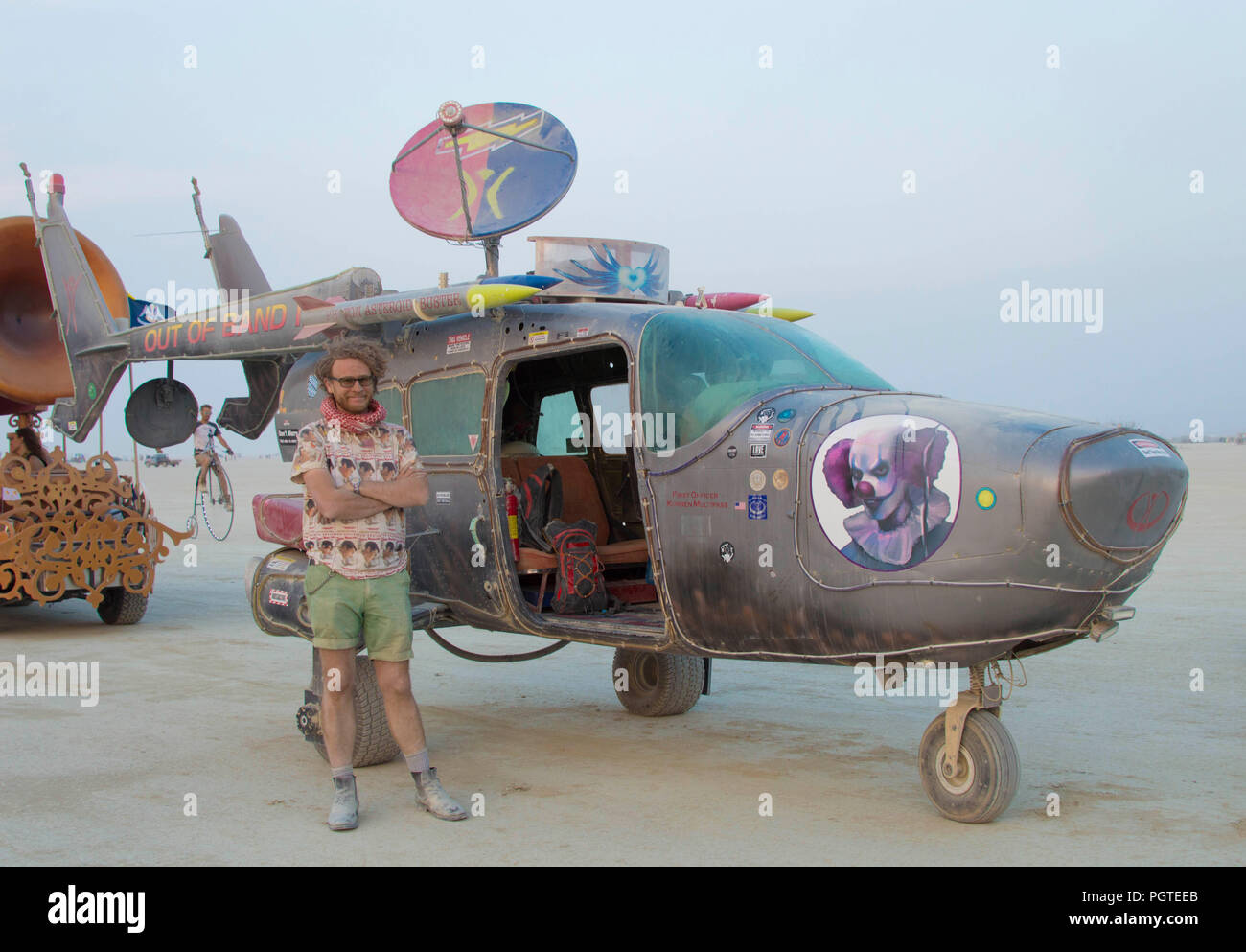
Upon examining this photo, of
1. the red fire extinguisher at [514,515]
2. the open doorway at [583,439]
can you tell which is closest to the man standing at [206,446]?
the open doorway at [583,439]

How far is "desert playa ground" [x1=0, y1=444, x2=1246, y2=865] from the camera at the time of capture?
15.5 feet

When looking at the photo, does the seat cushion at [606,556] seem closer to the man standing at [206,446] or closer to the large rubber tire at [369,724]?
the large rubber tire at [369,724]

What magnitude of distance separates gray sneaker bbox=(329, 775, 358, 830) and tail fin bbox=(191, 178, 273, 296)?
259 inches

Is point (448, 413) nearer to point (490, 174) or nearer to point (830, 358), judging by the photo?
point (490, 174)

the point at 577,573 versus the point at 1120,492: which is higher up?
the point at 1120,492

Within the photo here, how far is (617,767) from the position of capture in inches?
242

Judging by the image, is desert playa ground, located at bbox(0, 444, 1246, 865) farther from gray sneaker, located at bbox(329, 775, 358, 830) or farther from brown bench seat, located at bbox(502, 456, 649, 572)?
brown bench seat, located at bbox(502, 456, 649, 572)

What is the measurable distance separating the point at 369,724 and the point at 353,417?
1.86 m

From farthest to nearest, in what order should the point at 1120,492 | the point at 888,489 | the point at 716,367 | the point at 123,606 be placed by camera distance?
the point at 123,606 → the point at 716,367 → the point at 888,489 → the point at 1120,492

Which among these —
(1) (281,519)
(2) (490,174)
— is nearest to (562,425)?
(2) (490,174)

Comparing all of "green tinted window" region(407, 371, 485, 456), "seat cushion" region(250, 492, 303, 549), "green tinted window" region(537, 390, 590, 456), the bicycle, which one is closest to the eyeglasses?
"green tinted window" region(407, 371, 485, 456)

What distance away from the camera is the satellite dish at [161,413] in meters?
9.66

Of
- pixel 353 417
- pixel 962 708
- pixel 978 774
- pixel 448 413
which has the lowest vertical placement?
pixel 978 774

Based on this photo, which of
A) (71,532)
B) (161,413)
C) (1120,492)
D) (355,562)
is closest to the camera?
(1120,492)
